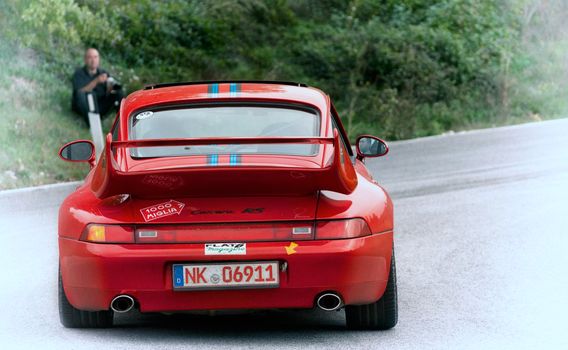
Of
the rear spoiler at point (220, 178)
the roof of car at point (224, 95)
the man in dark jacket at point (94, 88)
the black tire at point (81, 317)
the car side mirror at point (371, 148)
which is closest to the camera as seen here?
the rear spoiler at point (220, 178)

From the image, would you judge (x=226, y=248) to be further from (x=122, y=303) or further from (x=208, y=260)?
(x=122, y=303)

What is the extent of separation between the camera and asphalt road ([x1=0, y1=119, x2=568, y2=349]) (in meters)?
7.00

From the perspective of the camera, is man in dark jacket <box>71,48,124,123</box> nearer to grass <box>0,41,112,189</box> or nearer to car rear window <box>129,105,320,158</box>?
grass <box>0,41,112,189</box>

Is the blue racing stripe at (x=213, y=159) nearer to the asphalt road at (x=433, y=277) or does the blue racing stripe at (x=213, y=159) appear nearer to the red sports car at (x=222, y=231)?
the red sports car at (x=222, y=231)

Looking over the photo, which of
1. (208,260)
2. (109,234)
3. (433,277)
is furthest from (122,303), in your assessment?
(433,277)

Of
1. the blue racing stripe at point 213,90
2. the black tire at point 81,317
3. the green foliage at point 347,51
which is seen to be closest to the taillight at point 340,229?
the blue racing stripe at point 213,90

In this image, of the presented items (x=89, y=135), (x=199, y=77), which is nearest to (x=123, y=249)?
(x=89, y=135)

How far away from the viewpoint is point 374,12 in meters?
25.1

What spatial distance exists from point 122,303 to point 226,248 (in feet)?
2.12

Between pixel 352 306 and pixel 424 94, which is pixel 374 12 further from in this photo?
pixel 352 306

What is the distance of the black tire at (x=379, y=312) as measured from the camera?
7.05 meters

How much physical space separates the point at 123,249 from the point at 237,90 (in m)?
1.43

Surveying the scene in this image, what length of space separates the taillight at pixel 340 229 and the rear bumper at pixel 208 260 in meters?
0.03

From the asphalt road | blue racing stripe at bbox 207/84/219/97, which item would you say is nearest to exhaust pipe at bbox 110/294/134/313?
the asphalt road
